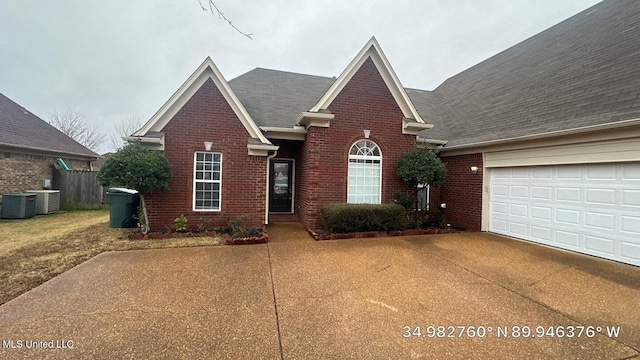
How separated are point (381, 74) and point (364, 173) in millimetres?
3449

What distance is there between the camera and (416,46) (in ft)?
58.3

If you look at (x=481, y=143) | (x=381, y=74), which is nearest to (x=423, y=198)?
(x=481, y=143)

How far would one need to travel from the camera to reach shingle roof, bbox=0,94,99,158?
11.0m

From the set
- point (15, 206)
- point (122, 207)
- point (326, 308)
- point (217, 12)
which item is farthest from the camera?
point (15, 206)

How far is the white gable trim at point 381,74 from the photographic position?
8.29 metres

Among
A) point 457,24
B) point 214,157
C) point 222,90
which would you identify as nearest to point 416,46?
point 457,24

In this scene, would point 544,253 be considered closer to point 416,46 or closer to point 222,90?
point 222,90

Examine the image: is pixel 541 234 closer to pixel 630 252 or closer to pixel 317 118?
pixel 630 252

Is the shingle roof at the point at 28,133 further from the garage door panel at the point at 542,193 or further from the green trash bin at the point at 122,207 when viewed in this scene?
the garage door panel at the point at 542,193

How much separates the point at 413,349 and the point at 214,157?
23.7ft

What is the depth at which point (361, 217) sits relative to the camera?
7672mm

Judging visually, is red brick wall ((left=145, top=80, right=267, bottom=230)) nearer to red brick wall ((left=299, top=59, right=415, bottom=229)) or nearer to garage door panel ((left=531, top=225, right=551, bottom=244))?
red brick wall ((left=299, top=59, right=415, bottom=229))

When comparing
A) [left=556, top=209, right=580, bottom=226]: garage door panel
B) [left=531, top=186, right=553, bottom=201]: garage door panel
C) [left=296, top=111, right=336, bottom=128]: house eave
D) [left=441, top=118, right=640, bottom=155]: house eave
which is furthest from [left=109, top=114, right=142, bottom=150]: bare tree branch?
[left=556, top=209, right=580, bottom=226]: garage door panel

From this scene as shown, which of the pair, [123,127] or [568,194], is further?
[123,127]
